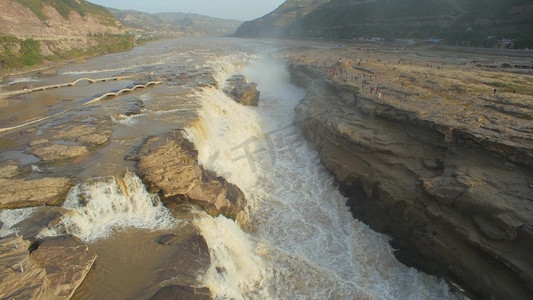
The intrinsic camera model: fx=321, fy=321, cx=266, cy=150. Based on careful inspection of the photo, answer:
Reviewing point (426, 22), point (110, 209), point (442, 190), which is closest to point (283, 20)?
point (426, 22)

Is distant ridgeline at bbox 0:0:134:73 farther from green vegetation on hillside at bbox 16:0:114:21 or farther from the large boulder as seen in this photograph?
the large boulder

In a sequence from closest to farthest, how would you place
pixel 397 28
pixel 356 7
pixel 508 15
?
pixel 508 15
pixel 397 28
pixel 356 7

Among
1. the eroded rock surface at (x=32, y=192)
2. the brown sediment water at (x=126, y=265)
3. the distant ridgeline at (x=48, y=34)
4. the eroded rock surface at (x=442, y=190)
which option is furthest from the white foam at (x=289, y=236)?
the distant ridgeline at (x=48, y=34)

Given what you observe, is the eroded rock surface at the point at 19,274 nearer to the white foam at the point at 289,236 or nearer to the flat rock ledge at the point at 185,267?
the flat rock ledge at the point at 185,267

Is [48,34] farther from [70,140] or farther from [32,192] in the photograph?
[32,192]

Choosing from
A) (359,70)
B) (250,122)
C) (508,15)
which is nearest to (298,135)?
Result: (250,122)

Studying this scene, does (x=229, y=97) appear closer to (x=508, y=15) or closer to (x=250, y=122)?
(x=250, y=122)
